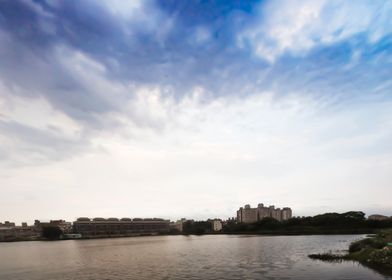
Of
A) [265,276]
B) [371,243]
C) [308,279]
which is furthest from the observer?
[371,243]

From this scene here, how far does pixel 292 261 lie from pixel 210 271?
17.5 metres

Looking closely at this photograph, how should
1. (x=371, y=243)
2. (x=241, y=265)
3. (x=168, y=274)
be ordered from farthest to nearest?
1. (x=371, y=243)
2. (x=241, y=265)
3. (x=168, y=274)

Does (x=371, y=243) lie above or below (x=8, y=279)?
above

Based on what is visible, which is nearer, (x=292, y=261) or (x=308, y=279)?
(x=308, y=279)

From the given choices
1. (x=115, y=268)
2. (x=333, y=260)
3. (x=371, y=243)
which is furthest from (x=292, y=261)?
(x=115, y=268)

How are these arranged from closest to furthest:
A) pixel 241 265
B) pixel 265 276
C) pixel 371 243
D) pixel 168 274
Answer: pixel 265 276 < pixel 168 274 < pixel 241 265 < pixel 371 243

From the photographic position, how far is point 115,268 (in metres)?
65.2

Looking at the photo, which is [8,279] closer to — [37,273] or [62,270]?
[37,273]

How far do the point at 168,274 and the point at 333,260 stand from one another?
1124 inches

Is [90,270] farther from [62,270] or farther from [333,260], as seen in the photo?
[333,260]

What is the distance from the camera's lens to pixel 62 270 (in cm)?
6631

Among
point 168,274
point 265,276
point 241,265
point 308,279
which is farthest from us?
point 241,265

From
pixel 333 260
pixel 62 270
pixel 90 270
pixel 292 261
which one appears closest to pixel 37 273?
pixel 62 270

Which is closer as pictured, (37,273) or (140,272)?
(140,272)
